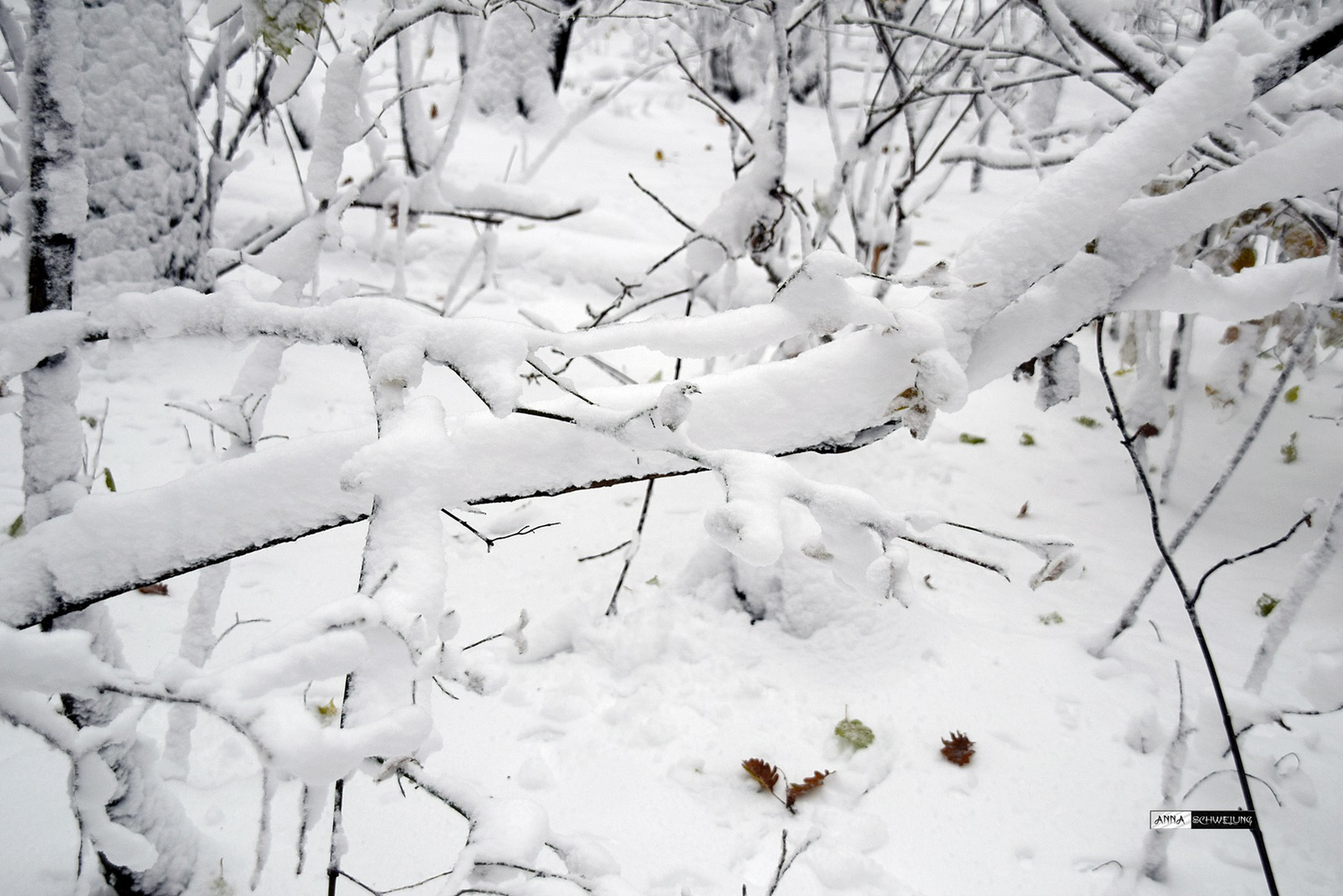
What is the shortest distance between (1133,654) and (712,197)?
433 cm

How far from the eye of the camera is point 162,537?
29.5 inches

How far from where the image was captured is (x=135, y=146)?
2445 millimetres

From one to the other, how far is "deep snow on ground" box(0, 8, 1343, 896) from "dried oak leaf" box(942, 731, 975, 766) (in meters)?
0.02

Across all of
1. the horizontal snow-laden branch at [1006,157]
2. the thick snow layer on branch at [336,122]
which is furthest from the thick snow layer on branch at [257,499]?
the horizontal snow-laden branch at [1006,157]

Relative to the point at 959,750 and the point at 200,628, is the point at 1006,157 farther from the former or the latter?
the point at 200,628

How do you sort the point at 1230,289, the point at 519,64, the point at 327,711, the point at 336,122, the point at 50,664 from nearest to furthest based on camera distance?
the point at 50,664 → the point at 1230,289 → the point at 336,122 → the point at 327,711 → the point at 519,64

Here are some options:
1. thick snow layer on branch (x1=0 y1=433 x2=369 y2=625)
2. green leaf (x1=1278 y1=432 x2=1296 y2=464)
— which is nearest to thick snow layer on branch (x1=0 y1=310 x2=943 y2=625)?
thick snow layer on branch (x1=0 y1=433 x2=369 y2=625)

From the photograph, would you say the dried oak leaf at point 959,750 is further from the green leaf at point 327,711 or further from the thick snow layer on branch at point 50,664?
the thick snow layer on branch at point 50,664

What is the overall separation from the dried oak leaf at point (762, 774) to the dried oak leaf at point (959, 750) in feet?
1.34

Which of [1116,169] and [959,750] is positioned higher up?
[1116,169]

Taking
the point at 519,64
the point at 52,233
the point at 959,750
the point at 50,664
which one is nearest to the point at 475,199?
the point at 52,233

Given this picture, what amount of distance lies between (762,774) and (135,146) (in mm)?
2901

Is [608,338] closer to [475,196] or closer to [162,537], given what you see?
[162,537]

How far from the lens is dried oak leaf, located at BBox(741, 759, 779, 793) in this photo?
1.52m
